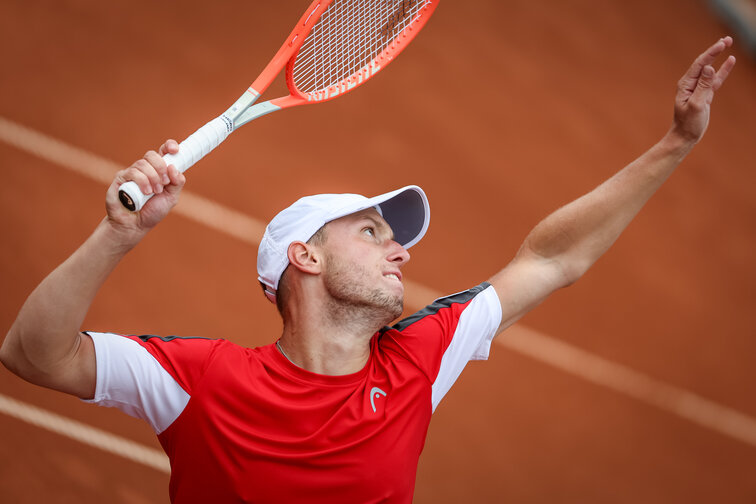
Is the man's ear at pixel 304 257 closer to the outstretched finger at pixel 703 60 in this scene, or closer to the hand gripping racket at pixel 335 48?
the hand gripping racket at pixel 335 48

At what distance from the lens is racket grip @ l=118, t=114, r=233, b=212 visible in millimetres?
2291

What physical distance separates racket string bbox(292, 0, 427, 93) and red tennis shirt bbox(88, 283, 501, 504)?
133 centimetres

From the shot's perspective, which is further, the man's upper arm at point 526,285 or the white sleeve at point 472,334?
the man's upper arm at point 526,285

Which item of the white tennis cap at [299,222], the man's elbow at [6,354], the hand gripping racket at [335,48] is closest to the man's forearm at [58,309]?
the man's elbow at [6,354]

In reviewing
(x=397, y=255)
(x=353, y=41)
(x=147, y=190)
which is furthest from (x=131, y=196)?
(x=353, y=41)

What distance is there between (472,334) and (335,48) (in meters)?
1.48

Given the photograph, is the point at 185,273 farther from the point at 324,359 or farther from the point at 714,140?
the point at 714,140

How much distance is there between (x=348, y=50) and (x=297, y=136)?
2713 millimetres

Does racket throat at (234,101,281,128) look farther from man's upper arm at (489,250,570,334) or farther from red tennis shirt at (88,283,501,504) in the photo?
man's upper arm at (489,250,570,334)

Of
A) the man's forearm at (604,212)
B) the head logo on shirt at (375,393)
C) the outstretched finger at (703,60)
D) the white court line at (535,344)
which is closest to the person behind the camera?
the head logo on shirt at (375,393)

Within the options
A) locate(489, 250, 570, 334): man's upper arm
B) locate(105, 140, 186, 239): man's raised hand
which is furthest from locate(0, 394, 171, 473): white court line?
locate(105, 140, 186, 239): man's raised hand

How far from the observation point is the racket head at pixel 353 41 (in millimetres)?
3406

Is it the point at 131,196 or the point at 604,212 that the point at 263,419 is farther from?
the point at 604,212

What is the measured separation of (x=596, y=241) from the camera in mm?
3113
